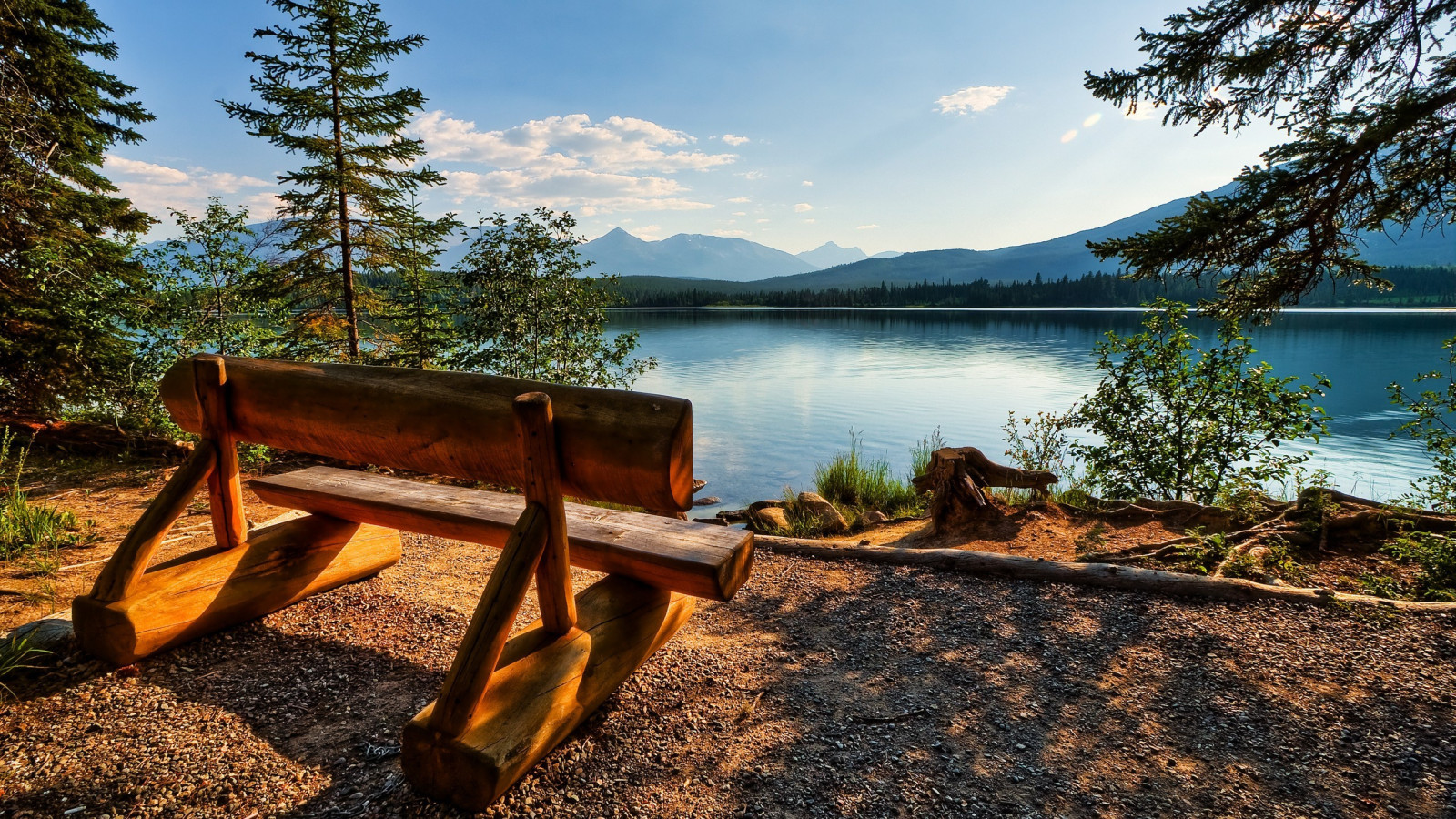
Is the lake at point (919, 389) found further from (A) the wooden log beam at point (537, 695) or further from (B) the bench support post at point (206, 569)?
(A) the wooden log beam at point (537, 695)

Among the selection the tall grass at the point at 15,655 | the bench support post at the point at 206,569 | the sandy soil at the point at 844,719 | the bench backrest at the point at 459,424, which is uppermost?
the bench backrest at the point at 459,424

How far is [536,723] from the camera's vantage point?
232 cm

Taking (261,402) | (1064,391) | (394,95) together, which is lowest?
(1064,391)

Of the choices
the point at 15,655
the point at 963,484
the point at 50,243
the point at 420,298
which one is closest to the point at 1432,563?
the point at 963,484

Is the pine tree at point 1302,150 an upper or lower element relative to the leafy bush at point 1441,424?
upper

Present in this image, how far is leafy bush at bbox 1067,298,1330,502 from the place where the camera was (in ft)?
21.6

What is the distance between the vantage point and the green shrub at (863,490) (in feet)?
33.5

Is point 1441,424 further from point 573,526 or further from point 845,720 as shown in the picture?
point 573,526

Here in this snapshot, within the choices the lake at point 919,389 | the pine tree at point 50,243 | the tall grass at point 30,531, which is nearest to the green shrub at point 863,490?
the lake at point 919,389

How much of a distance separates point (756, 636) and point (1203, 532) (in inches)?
189

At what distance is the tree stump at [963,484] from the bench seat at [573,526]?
442cm

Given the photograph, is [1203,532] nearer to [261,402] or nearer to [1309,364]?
[261,402]

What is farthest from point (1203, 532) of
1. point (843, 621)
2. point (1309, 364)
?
point (1309, 364)

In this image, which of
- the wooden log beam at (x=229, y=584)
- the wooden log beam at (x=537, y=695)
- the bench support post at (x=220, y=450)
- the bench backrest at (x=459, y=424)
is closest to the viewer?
the wooden log beam at (x=537, y=695)
